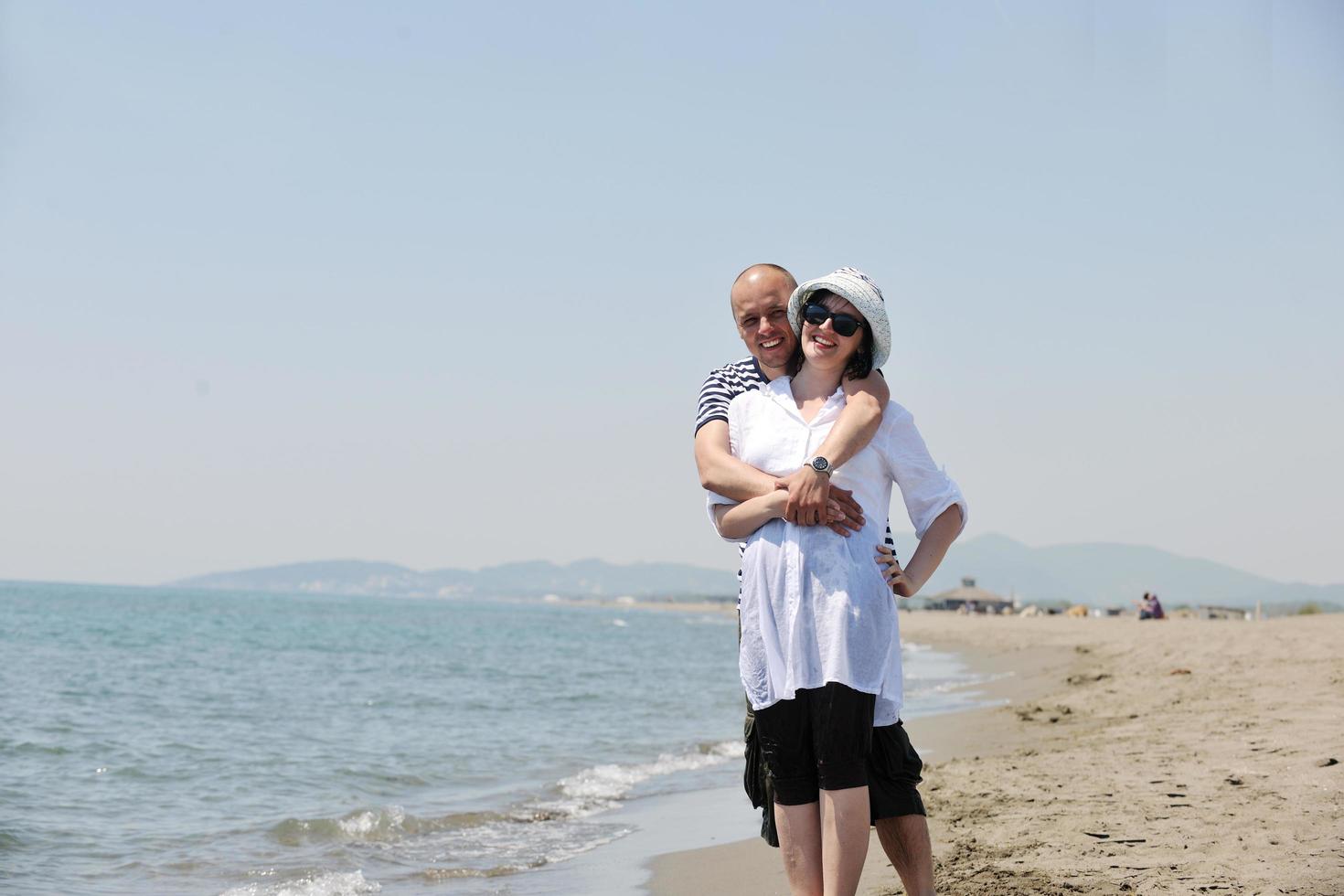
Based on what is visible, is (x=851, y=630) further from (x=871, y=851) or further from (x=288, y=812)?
(x=288, y=812)

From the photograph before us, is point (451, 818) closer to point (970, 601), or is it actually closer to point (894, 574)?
point (894, 574)

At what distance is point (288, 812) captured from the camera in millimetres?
7449

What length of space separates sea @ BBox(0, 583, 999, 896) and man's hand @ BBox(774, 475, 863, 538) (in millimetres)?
3034

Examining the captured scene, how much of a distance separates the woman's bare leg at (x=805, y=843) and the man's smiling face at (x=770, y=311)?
3.58ft

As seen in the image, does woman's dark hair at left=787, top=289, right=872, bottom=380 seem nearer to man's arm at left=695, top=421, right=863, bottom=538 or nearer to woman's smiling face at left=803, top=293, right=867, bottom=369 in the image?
woman's smiling face at left=803, top=293, right=867, bottom=369

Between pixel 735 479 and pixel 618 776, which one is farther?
pixel 618 776

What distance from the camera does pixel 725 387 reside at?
2.86 m

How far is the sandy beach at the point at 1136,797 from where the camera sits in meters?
3.70

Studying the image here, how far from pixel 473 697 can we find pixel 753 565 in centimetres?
1386

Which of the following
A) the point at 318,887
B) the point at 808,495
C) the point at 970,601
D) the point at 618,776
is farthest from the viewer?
the point at 970,601

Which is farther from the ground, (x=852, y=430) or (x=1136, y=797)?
(x=852, y=430)

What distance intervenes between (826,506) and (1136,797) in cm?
335

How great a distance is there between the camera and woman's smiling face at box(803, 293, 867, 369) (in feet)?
8.63

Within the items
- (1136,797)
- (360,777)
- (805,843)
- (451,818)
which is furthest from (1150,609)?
(805,843)
